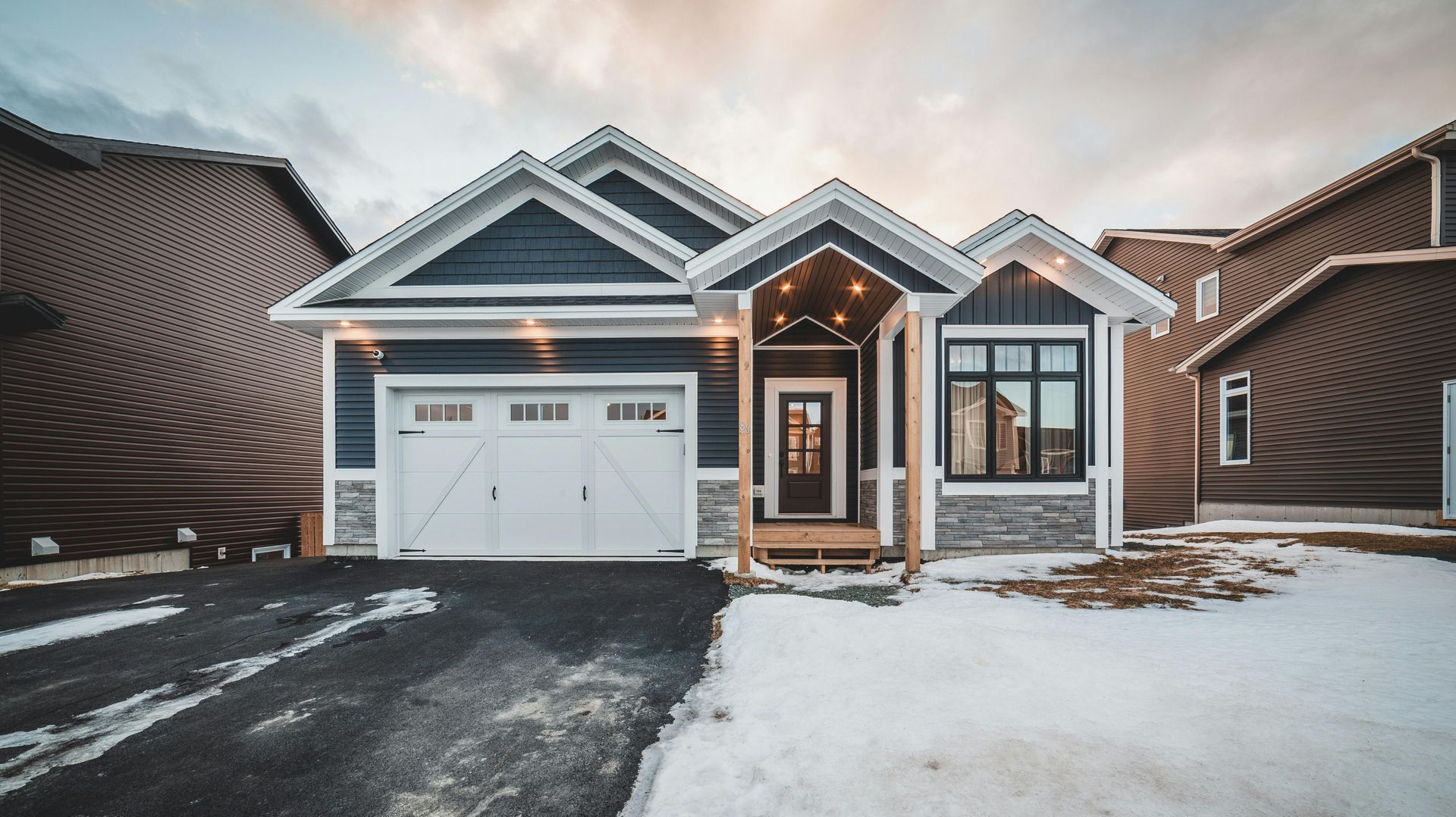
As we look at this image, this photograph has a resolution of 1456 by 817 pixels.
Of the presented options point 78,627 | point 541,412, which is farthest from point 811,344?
point 78,627

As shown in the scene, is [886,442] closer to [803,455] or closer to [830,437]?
[830,437]

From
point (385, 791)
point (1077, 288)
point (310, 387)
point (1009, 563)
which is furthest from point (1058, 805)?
point (310, 387)

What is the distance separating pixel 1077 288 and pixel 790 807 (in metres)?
7.27

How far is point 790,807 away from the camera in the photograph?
6.23 feet

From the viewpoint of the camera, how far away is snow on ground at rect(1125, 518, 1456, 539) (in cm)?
781

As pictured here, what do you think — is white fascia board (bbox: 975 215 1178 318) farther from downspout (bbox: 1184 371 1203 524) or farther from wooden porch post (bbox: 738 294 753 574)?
downspout (bbox: 1184 371 1203 524)

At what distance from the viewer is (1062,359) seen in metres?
7.08

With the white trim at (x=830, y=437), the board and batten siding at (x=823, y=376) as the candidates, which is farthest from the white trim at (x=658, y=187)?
the white trim at (x=830, y=437)

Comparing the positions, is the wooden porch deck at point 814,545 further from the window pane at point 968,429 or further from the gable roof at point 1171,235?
the gable roof at point 1171,235

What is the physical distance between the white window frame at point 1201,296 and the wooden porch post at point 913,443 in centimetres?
1197

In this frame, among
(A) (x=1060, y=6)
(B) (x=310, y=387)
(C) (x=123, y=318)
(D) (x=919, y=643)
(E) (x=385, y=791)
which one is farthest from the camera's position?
(B) (x=310, y=387)

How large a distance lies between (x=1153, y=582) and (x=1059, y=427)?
2347mm

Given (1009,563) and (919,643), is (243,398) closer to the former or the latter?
(919,643)

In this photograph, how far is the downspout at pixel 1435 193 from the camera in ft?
28.1
